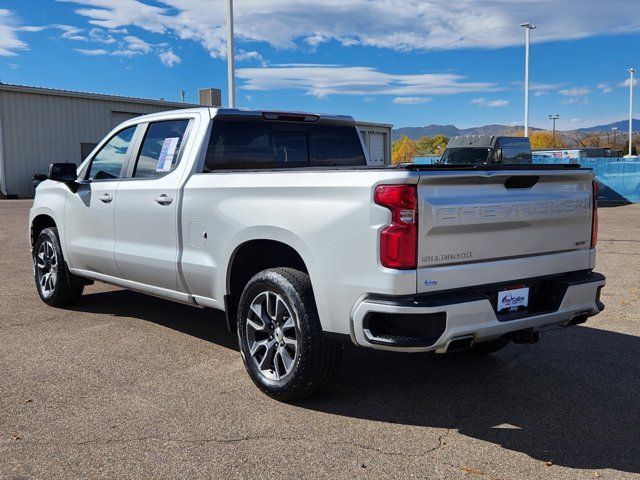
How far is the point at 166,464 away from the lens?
3.43 metres

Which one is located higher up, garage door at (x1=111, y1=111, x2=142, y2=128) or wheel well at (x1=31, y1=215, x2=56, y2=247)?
garage door at (x1=111, y1=111, x2=142, y2=128)

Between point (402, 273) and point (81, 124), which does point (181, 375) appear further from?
point (81, 124)

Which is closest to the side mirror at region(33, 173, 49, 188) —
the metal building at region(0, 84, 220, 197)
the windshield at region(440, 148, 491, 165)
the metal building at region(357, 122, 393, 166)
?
the windshield at region(440, 148, 491, 165)

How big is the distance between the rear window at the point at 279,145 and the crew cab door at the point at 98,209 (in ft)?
3.66

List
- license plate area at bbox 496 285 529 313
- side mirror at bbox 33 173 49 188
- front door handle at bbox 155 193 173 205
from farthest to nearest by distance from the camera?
side mirror at bbox 33 173 49 188, front door handle at bbox 155 193 173 205, license plate area at bbox 496 285 529 313

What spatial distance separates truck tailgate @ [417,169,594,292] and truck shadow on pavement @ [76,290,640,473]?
883mm

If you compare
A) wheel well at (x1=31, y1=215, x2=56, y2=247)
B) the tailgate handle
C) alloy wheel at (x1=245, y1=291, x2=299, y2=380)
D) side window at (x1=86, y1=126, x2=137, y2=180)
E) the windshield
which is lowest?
alloy wheel at (x1=245, y1=291, x2=299, y2=380)

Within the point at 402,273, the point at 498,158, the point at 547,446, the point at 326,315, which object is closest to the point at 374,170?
the point at 402,273

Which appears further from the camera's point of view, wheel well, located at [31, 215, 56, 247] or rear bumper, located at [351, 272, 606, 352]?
wheel well, located at [31, 215, 56, 247]

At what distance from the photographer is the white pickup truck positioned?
3.61 metres

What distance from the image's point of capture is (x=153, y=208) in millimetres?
5285

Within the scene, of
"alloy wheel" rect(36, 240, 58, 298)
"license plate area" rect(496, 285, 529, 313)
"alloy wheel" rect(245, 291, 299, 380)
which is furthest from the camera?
"alloy wheel" rect(36, 240, 58, 298)

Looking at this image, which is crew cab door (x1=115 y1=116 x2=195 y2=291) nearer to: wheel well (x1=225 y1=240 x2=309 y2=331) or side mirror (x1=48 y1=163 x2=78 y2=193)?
wheel well (x1=225 y1=240 x2=309 y2=331)

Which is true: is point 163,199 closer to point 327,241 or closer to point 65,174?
point 65,174
